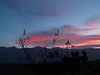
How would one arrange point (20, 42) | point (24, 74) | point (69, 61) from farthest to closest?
point (69, 61), point (20, 42), point (24, 74)

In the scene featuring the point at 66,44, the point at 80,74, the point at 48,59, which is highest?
the point at 66,44

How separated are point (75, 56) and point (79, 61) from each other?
1280mm

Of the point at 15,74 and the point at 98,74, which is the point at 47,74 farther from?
the point at 98,74

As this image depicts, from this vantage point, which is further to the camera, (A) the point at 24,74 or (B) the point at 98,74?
(A) the point at 24,74

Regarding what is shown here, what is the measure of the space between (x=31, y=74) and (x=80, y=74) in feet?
17.7

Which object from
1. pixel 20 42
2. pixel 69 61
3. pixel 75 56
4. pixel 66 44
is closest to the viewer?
pixel 20 42

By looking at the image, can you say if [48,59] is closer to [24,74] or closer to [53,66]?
[53,66]

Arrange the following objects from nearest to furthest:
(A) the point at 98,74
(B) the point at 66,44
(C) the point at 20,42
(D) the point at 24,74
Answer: (A) the point at 98,74
(D) the point at 24,74
(C) the point at 20,42
(B) the point at 66,44

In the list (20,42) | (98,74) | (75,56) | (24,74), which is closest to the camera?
(98,74)

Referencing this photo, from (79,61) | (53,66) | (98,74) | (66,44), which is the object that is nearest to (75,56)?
(79,61)

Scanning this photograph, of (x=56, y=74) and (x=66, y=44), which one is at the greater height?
→ (x=66, y=44)

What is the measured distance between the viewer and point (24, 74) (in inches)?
650

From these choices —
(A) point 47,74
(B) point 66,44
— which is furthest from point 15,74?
(B) point 66,44

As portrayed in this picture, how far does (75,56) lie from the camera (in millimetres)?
25656
